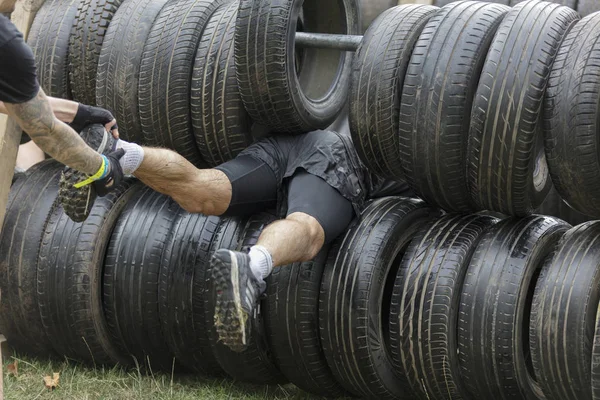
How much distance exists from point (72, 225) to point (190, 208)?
702 mm

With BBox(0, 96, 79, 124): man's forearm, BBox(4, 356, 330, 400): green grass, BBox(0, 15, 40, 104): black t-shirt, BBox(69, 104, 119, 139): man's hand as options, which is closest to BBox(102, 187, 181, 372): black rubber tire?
BBox(4, 356, 330, 400): green grass

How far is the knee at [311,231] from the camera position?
13.1ft

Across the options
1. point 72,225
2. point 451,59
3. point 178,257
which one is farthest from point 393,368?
point 72,225

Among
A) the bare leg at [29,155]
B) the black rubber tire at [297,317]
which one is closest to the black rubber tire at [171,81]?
the black rubber tire at [297,317]

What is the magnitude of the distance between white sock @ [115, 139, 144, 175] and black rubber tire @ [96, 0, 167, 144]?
26.0 inches

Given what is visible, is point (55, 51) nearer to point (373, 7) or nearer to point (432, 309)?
point (373, 7)

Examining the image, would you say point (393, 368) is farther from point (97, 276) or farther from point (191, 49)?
point (191, 49)

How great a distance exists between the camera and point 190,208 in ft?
13.8

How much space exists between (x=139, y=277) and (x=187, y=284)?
26 centimetres

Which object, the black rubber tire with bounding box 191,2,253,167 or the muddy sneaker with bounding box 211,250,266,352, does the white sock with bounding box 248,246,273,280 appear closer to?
the muddy sneaker with bounding box 211,250,266,352

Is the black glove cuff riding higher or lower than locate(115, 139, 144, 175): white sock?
higher

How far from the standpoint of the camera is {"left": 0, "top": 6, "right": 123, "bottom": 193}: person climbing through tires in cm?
293

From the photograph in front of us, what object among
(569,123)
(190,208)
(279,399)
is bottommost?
(279,399)

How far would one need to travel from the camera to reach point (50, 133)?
3.21 meters
